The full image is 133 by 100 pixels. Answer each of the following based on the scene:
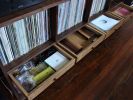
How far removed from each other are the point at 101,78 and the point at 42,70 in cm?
48

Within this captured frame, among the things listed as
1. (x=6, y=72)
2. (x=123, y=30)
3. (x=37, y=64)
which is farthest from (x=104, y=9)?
(x=6, y=72)

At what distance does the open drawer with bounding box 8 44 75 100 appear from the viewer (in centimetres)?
98

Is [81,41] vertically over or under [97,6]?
under

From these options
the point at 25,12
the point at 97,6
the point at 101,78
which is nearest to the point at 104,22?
the point at 97,6

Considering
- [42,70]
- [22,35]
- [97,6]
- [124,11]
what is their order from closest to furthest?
[22,35], [42,70], [97,6], [124,11]

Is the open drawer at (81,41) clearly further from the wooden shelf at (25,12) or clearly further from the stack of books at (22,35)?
the wooden shelf at (25,12)

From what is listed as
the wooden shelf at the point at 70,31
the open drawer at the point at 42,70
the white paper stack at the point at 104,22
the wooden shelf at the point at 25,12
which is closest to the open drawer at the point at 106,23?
the white paper stack at the point at 104,22

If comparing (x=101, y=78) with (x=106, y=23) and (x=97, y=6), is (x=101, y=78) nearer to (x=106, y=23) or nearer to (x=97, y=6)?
(x=106, y=23)

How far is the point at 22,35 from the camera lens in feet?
3.10

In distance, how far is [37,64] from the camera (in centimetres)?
114

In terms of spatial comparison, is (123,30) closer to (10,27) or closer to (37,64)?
(37,64)

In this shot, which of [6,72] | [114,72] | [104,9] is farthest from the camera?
[104,9]

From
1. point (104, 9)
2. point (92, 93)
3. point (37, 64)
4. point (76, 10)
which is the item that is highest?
point (76, 10)

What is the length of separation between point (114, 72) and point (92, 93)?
0.29 meters
